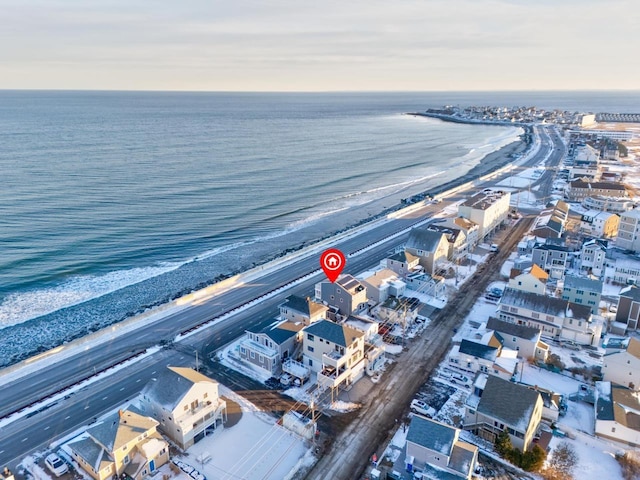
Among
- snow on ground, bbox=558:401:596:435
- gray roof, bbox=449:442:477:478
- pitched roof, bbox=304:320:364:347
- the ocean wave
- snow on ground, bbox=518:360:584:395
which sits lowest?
the ocean wave

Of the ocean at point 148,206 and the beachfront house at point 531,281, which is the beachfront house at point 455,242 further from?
the ocean at point 148,206

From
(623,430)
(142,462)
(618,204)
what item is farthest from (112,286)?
(618,204)

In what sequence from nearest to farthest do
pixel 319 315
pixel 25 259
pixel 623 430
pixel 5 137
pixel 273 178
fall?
pixel 623 430 < pixel 319 315 < pixel 25 259 < pixel 273 178 < pixel 5 137

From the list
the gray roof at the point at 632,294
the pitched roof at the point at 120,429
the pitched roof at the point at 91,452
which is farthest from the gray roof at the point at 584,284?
the pitched roof at the point at 91,452

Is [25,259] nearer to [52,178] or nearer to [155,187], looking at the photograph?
[155,187]

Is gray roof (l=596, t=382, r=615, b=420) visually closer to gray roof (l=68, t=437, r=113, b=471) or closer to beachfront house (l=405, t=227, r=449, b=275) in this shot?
beachfront house (l=405, t=227, r=449, b=275)

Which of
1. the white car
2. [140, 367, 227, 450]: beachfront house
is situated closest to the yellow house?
the white car

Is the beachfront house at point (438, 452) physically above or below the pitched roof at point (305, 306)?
below
